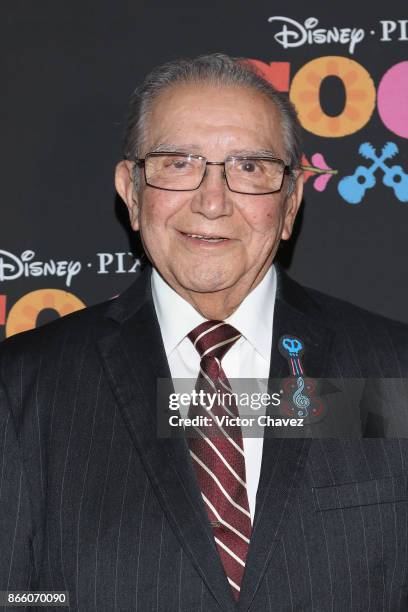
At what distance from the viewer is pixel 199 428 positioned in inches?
71.8

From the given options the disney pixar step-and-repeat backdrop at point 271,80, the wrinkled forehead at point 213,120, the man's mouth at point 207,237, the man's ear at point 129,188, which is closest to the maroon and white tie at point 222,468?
the man's mouth at point 207,237

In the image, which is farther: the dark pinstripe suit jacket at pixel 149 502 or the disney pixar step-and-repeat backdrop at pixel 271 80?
the disney pixar step-and-repeat backdrop at pixel 271 80

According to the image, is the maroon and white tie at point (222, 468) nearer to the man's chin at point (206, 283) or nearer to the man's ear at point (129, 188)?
the man's chin at point (206, 283)

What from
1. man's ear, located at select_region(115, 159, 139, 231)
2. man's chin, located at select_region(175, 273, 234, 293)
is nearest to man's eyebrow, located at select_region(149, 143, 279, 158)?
man's ear, located at select_region(115, 159, 139, 231)

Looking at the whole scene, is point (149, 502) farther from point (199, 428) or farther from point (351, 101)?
point (351, 101)

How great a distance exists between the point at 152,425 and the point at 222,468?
0.17 meters

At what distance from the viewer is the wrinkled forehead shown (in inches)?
73.4

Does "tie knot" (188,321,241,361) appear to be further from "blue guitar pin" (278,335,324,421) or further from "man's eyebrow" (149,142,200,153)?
"man's eyebrow" (149,142,200,153)

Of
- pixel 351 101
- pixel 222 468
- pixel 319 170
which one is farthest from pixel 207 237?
pixel 351 101

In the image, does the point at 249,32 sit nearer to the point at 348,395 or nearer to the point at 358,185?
the point at 358,185

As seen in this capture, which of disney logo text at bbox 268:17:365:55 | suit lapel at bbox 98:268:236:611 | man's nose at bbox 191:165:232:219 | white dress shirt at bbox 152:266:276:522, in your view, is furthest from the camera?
disney logo text at bbox 268:17:365:55

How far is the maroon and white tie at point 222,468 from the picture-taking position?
173 centimetres

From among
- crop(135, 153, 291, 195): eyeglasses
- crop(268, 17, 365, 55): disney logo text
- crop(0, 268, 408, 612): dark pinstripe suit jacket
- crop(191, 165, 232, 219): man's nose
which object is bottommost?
crop(0, 268, 408, 612): dark pinstripe suit jacket

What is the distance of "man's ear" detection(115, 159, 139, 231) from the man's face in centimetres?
7
